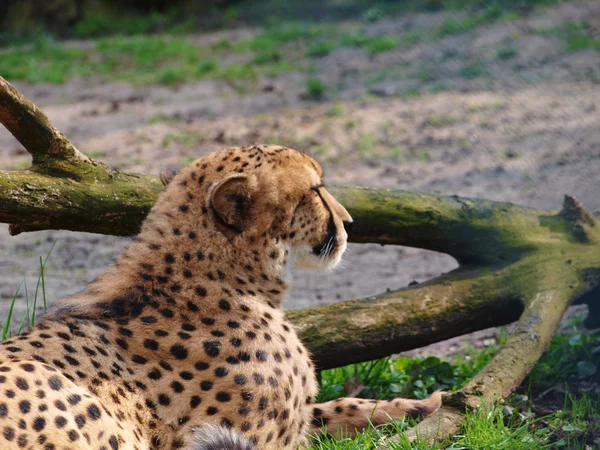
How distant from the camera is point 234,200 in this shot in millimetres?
2385

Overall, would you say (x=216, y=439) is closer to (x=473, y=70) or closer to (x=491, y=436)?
(x=491, y=436)

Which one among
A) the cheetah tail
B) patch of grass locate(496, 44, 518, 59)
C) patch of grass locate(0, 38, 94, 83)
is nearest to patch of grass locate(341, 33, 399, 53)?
patch of grass locate(496, 44, 518, 59)

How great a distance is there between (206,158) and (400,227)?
925 mm

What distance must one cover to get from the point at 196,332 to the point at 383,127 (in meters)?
4.48

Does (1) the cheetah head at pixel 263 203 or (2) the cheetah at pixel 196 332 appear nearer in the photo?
(2) the cheetah at pixel 196 332

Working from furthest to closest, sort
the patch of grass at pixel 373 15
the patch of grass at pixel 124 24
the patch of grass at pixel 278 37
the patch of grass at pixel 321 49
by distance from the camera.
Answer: the patch of grass at pixel 124 24 → the patch of grass at pixel 373 15 → the patch of grass at pixel 278 37 → the patch of grass at pixel 321 49

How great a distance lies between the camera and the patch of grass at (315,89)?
24.2 ft

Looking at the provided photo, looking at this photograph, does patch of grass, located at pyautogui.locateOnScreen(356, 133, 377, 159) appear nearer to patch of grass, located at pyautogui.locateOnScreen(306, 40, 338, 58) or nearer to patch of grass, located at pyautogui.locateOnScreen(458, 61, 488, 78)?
patch of grass, located at pyautogui.locateOnScreen(458, 61, 488, 78)

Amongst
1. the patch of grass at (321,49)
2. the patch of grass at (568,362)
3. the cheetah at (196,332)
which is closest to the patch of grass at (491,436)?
the cheetah at (196,332)

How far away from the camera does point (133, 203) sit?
285 cm

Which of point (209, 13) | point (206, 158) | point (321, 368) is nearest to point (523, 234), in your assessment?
point (321, 368)

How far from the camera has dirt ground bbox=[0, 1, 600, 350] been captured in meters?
4.64

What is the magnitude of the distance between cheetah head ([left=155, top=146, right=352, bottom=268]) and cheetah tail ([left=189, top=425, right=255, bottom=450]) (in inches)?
21.1

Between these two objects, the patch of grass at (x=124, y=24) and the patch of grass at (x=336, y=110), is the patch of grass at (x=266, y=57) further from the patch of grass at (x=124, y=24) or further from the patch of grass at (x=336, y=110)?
the patch of grass at (x=124, y=24)
